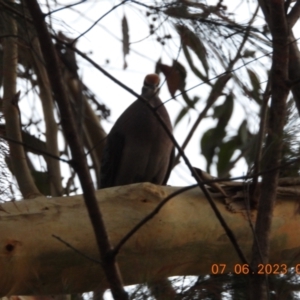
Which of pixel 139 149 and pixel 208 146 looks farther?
pixel 208 146

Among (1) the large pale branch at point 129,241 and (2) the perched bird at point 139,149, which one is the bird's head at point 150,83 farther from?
(1) the large pale branch at point 129,241

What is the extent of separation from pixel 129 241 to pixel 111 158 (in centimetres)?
186

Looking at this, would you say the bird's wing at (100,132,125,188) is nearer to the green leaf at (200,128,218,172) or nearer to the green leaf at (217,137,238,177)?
the green leaf at (200,128,218,172)

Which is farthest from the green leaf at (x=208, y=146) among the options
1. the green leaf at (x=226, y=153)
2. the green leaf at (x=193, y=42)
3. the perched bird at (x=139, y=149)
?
the green leaf at (x=193, y=42)

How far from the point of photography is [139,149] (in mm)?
3789

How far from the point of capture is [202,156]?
3.89m

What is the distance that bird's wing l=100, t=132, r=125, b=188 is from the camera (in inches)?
151

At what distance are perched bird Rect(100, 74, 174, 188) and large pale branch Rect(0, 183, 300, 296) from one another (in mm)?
1597

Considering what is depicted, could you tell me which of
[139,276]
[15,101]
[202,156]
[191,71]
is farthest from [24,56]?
[139,276]

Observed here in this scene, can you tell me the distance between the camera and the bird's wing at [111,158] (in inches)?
151

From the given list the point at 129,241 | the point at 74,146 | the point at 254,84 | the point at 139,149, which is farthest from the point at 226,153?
the point at 74,146
